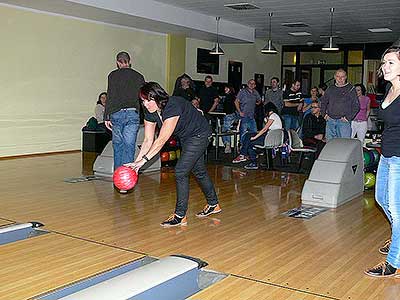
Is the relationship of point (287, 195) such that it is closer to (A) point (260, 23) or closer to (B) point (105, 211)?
(B) point (105, 211)

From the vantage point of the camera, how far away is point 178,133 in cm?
363

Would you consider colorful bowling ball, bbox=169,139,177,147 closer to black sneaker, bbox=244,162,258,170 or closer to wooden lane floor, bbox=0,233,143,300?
black sneaker, bbox=244,162,258,170

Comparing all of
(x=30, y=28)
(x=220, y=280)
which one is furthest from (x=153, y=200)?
(x=30, y=28)

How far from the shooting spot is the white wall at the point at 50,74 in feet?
25.3

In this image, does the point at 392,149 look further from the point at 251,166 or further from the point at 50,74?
the point at 50,74

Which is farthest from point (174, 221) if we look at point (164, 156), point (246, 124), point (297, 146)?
point (246, 124)

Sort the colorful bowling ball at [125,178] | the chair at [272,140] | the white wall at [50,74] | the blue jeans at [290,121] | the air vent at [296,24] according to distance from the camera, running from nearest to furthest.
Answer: the colorful bowling ball at [125,178] < the chair at [272,140] < the white wall at [50,74] < the blue jeans at [290,121] < the air vent at [296,24]

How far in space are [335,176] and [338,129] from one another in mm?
962

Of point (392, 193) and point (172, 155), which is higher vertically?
point (392, 193)

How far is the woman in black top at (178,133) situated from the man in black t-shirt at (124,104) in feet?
4.33

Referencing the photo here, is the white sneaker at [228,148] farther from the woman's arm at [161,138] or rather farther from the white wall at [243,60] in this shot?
the woman's arm at [161,138]

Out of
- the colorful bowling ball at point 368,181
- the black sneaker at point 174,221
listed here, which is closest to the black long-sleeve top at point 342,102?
the colorful bowling ball at point 368,181

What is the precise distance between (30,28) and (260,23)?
188 inches

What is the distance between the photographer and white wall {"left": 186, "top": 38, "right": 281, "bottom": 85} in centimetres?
1123
